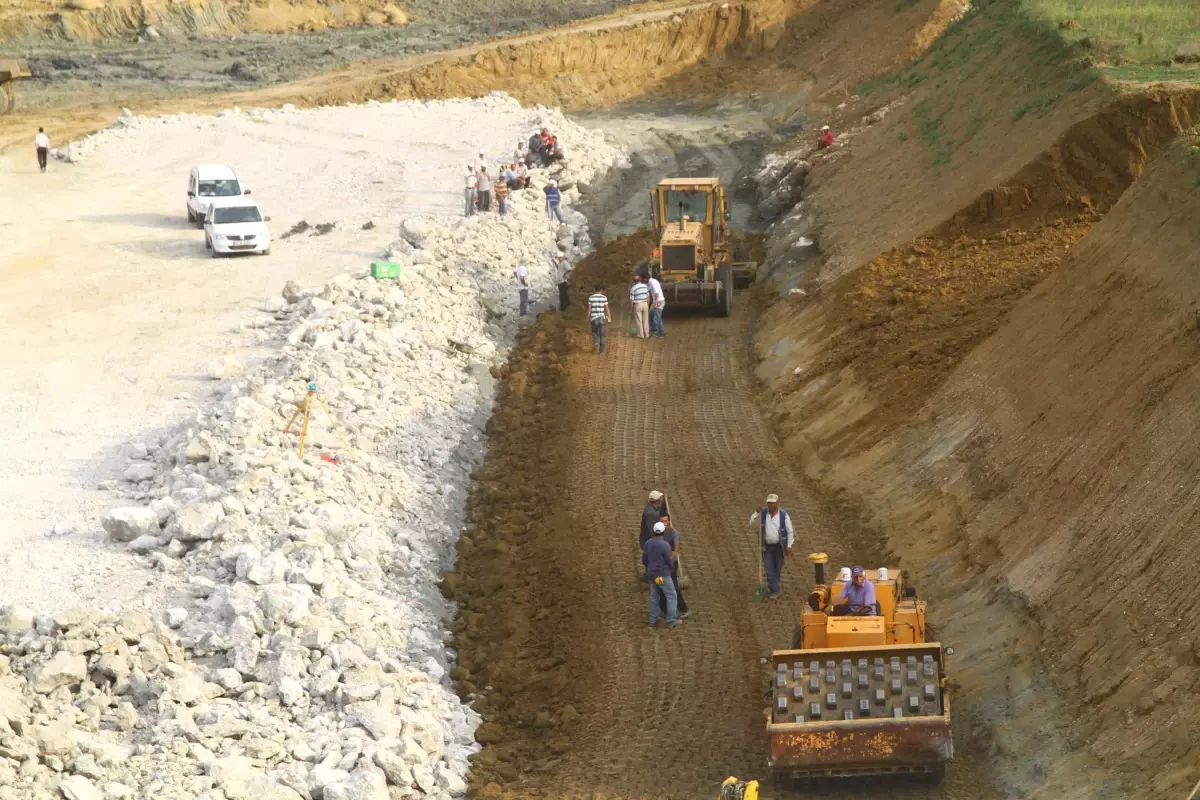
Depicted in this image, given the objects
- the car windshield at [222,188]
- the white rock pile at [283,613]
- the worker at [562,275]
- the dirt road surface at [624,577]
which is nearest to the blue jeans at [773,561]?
the dirt road surface at [624,577]

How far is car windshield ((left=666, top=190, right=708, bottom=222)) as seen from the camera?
32.7 meters

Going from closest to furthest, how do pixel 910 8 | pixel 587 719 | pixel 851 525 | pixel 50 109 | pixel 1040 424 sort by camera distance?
pixel 587 719 → pixel 1040 424 → pixel 851 525 → pixel 910 8 → pixel 50 109

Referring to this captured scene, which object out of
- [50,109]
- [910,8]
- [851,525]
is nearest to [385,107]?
[50,109]

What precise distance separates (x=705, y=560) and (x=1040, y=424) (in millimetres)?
4456

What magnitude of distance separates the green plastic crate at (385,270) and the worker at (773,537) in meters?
13.9

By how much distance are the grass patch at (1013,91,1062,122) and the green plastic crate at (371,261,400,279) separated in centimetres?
1243

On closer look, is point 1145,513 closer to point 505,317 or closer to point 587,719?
point 587,719

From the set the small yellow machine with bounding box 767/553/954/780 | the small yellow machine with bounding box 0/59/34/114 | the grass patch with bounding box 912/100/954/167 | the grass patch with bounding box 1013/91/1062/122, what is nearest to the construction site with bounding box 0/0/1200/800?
the small yellow machine with bounding box 767/553/954/780

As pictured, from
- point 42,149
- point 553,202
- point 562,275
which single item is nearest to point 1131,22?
point 562,275

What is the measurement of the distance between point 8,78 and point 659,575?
43.5m

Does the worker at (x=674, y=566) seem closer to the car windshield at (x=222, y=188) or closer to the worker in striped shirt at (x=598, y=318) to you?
the worker in striped shirt at (x=598, y=318)

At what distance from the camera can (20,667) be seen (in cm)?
1511

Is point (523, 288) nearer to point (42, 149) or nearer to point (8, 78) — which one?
point (42, 149)

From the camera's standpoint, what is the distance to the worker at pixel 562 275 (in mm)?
33281
